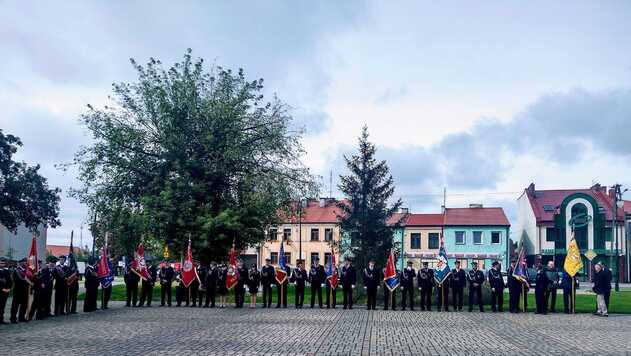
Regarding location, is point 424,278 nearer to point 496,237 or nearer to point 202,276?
point 202,276

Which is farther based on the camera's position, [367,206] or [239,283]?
[367,206]

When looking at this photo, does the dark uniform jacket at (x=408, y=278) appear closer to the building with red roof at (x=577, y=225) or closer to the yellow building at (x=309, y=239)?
the building with red roof at (x=577, y=225)

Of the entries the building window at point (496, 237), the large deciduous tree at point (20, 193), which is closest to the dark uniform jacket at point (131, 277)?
the large deciduous tree at point (20, 193)

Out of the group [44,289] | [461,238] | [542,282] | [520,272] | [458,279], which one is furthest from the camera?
[461,238]

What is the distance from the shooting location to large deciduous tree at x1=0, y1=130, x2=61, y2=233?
45.2 metres

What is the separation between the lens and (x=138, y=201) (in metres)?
35.7

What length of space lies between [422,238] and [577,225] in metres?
15.9

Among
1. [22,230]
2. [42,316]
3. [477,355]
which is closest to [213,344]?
[477,355]

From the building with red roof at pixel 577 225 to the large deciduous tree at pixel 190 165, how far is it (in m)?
38.0

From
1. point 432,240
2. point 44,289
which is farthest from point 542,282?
point 432,240

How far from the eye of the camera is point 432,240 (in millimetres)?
72375

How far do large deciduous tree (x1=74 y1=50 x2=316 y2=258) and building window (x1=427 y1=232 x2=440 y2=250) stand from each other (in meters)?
37.4

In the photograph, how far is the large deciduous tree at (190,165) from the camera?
32.5 meters

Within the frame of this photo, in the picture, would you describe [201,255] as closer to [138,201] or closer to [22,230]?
[138,201]
